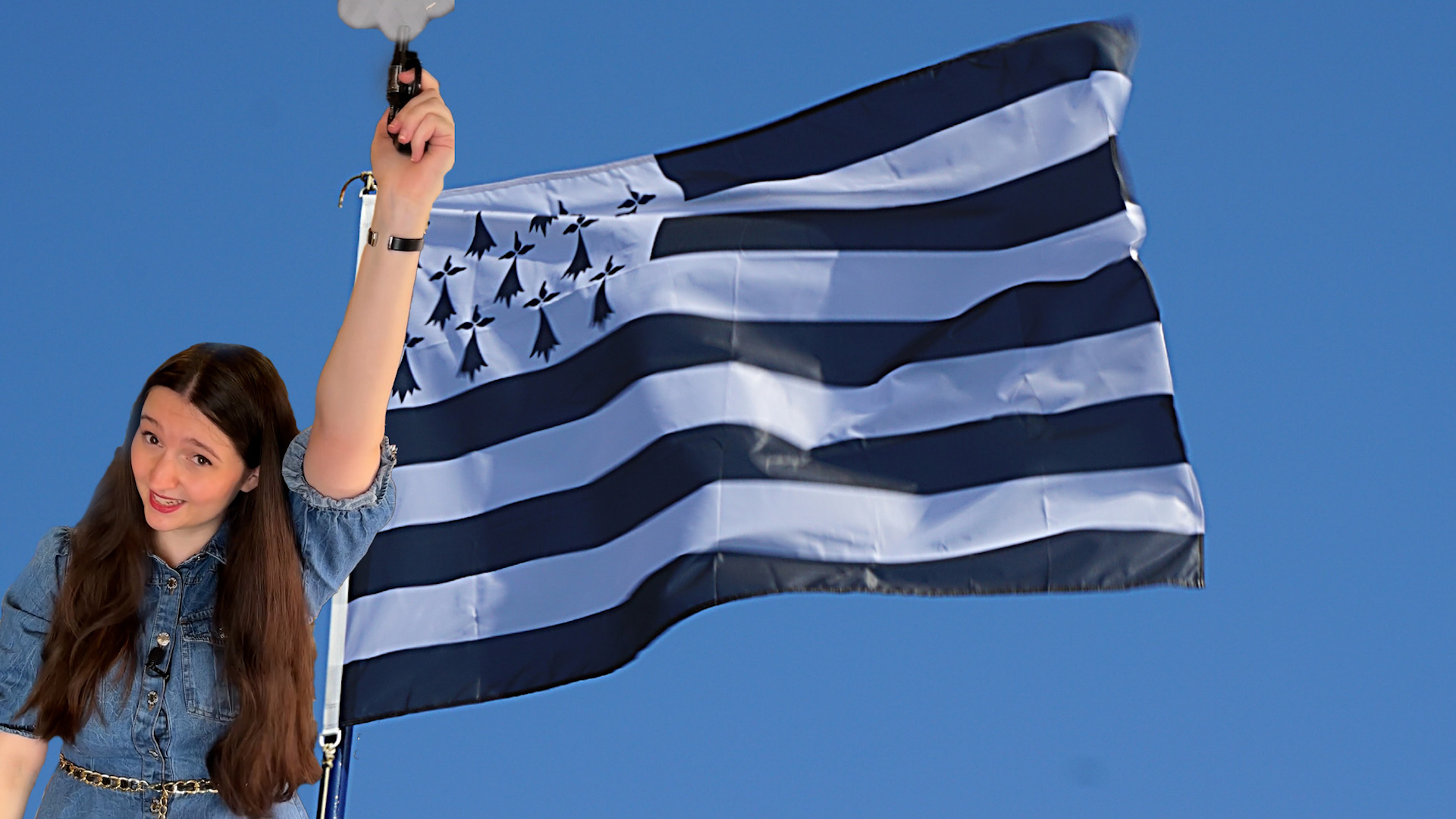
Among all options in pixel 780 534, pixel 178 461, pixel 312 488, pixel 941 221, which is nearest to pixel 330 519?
pixel 312 488

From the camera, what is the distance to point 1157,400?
10.6ft

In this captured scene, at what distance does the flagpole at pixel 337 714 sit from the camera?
285cm

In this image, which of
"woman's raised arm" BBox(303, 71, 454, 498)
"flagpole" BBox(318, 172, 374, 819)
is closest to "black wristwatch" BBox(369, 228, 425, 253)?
"woman's raised arm" BBox(303, 71, 454, 498)

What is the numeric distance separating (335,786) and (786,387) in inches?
49.8

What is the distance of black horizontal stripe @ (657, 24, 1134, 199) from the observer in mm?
3553

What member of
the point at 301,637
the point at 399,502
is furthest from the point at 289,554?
the point at 399,502

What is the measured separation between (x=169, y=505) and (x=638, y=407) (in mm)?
1664

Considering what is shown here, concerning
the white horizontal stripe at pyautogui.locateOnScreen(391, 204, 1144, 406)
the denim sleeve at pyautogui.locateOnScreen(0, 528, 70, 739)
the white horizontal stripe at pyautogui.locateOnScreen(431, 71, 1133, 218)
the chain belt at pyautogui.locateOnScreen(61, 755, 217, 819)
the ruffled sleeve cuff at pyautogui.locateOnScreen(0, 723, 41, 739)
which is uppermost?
the white horizontal stripe at pyautogui.locateOnScreen(431, 71, 1133, 218)

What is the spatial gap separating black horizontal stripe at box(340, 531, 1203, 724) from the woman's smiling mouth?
55.6 inches

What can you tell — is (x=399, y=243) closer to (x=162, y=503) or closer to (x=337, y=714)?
(x=162, y=503)

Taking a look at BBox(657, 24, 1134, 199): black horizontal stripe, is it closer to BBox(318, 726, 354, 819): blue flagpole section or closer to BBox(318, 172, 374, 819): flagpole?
BBox(318, 172, 374, 819): flagpole

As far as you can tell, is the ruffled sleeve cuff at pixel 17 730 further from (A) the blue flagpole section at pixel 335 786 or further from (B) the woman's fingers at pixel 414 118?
(A) the blue flagpole section at pixel 335 786

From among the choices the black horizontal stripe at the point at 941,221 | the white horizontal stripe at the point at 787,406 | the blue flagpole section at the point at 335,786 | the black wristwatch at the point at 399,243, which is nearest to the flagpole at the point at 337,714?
the blue flagpole section at the point at 335,786

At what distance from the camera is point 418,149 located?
1519 millimetres
